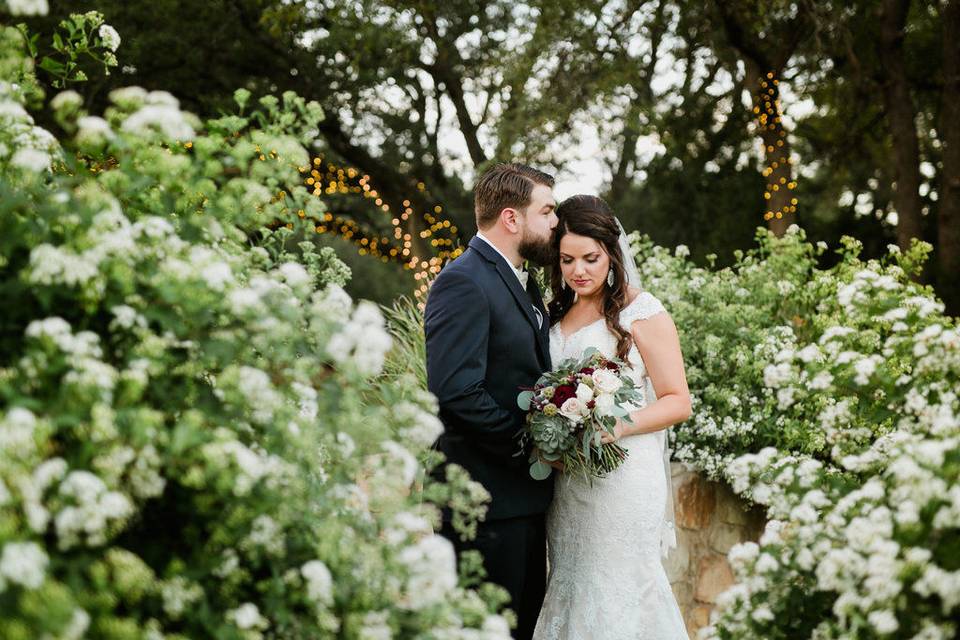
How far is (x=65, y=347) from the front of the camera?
1771mm

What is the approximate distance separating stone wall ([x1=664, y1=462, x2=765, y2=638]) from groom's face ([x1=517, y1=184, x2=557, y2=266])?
6.23 ft

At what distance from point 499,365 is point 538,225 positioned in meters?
0.65

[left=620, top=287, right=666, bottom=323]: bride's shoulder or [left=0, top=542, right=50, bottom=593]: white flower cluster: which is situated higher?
[left=620, top=287, right=666, bottom=323]: bride's shoulder

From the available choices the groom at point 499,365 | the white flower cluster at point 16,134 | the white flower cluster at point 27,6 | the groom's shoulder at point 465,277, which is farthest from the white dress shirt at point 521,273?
the white flower cluster at point 27,6

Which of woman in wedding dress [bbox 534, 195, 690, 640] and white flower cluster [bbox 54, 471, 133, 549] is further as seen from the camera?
woman in wedding dress [bbox 534, 195, 690, 640]

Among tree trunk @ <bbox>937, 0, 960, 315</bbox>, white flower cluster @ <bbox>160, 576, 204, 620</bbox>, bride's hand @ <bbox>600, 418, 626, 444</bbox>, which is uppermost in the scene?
tree trunk @ <bbox>937, 0, 960, 315</bbox>

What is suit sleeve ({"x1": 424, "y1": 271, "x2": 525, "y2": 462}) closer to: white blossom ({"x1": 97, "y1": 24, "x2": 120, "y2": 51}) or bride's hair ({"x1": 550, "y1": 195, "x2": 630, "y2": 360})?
bride's hair ({"x1": 550, "y1": 195, "x2": 630, "y2": 360})

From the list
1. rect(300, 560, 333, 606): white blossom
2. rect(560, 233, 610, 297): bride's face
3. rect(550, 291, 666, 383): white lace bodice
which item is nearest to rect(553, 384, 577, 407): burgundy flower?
rect(550, 291, 666, 383): white lace bodice

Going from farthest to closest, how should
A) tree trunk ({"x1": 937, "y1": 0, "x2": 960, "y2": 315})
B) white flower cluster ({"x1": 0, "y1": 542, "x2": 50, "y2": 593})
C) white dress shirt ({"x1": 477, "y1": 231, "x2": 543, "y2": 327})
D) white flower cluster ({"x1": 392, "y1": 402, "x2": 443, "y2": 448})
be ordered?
tree trunk ({"x1": 937, "y1": 0, "x2": 960, "y2": 315}), white dress shirt ({"x1": 477, "y1": 231, "x2": 543, "y2": 327}), white flower cluster ({"x1": 392, "y1": 402, "x2": 443, "y2": 448}), white flower cluster ({"x1": 0, "y1": 542, "x2": 50, "y2": 593})

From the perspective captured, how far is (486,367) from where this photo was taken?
349 centimetres

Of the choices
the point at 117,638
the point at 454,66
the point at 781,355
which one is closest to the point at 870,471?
the point at 781,355

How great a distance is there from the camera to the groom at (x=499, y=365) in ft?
11.1

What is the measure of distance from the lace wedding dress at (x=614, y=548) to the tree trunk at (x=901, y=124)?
828cm

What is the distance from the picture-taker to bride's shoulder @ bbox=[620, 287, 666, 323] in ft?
12.4
